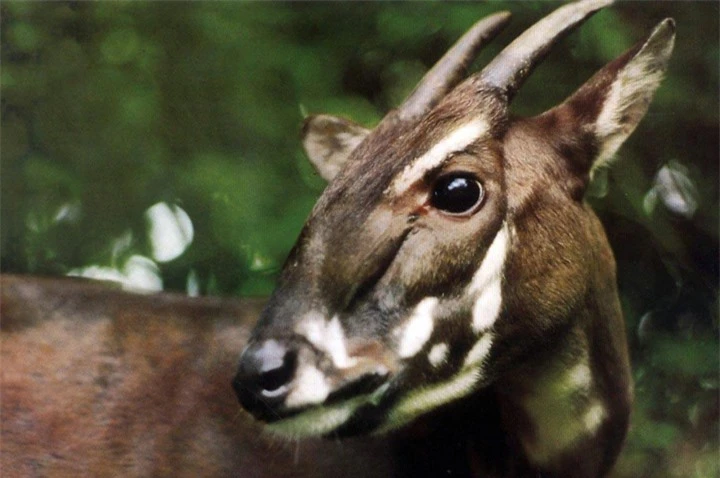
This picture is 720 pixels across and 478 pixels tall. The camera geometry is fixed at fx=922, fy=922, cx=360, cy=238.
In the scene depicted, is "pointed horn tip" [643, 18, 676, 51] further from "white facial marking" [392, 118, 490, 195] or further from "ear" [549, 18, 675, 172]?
"white facial marking" [392, 118, 490, 195]

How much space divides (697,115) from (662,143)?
Answer: 13 centimetres

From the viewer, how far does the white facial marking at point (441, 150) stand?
1.56 m

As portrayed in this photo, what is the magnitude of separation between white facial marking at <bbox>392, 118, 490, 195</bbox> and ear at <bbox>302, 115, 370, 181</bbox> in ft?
1.25

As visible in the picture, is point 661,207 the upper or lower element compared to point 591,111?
lower

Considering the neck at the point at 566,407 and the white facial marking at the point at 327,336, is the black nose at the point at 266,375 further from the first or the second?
the neck at the point at 566,407

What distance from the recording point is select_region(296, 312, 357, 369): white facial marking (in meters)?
1.42

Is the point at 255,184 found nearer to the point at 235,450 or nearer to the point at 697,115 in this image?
the point at 235,450

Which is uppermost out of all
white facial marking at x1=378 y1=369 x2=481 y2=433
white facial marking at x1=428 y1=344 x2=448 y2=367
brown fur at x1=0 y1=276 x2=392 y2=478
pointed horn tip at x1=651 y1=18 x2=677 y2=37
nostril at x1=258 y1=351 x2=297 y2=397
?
pointed horn tip at x1=651 y1=18 x2=677 y2=37

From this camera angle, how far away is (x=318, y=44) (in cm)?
219

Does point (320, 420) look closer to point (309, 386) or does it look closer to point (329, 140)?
point (309, 386)

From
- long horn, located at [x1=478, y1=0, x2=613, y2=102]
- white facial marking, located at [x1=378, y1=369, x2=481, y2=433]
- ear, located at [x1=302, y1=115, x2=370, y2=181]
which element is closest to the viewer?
white facial marking, located at [x1=378, y1=369, x2=481, y2=433]

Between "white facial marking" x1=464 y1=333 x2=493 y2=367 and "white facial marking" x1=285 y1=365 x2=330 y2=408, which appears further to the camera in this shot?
"white facial marking" x1=464 y1=333 x2=493 y2=367

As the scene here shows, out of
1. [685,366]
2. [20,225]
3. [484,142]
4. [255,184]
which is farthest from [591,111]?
[20,225]

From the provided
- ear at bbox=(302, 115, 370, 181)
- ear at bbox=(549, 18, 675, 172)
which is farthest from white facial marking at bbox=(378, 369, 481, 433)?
ear at bbox=(302, 115, 370, 181)
